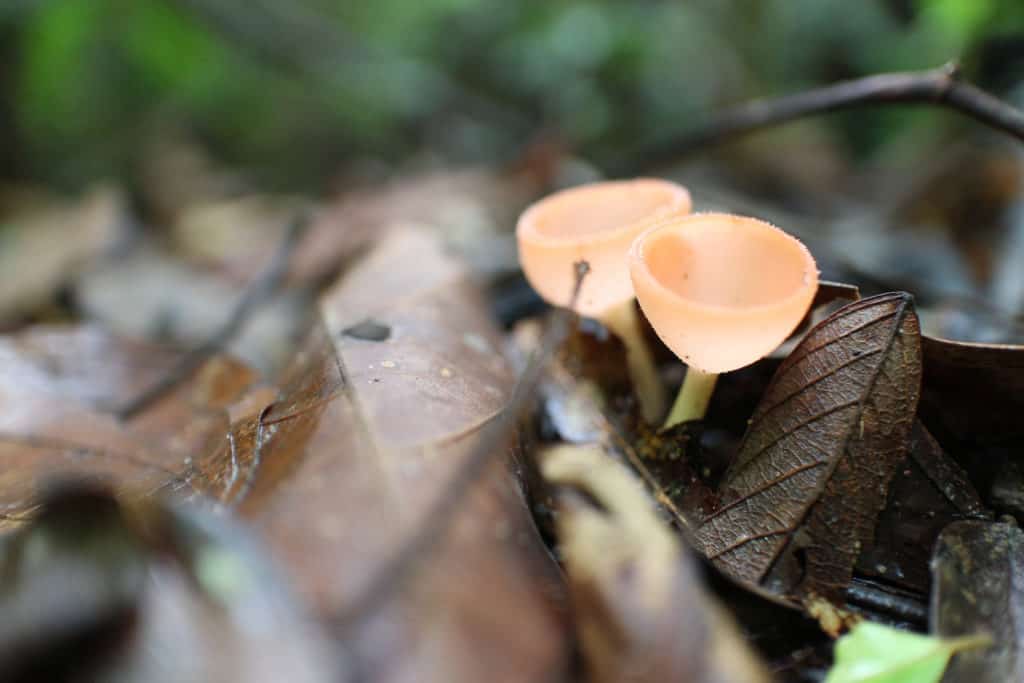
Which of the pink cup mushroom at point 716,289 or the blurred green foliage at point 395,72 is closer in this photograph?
the pink cup mushroom at point 716,289

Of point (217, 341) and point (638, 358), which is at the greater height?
point (638, 358)

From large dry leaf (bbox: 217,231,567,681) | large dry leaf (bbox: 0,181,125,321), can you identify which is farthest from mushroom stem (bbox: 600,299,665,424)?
large dry leaf (bbox: 0,181,125,321)

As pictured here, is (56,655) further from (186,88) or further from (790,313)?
(186,88)

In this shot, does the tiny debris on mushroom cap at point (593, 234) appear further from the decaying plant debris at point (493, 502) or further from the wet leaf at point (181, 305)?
the wet leaf at point (181, 305)

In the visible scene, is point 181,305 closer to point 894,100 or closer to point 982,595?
point 894,100

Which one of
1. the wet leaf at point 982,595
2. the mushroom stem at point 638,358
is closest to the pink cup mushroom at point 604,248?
the mushroom stem at point 638,358

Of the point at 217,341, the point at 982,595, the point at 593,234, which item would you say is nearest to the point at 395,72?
the point at 217,341
